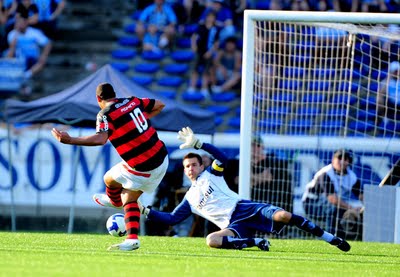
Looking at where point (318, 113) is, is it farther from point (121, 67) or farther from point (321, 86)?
point (121, 67)

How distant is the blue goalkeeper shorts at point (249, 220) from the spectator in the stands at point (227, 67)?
35.0 feet

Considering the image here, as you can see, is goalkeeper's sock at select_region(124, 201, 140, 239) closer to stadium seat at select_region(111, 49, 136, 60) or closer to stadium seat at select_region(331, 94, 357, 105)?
stadium seat at select_region(331, 94, 357, 105)

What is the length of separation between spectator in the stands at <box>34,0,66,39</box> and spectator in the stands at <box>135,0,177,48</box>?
184 cm

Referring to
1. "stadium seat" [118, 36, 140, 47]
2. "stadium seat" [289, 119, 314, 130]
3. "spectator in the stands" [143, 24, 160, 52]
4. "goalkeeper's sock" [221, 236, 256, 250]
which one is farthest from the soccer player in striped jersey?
"stadium seat" [118, 36, 140, 47]

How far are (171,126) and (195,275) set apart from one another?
764 cm

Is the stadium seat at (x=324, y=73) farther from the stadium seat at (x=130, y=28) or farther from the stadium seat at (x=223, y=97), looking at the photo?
the stadium seat at (x=130, y=28)

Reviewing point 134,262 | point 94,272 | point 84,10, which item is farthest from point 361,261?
point 84,10

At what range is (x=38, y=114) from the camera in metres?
16.8

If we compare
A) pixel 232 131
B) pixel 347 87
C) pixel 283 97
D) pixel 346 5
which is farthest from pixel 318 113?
pixel 346 5

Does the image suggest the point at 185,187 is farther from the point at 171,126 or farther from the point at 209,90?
the point at 209,90

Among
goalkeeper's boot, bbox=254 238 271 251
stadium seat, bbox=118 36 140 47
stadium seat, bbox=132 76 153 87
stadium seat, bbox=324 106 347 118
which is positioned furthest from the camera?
stadium seat, bbox=118 36 140 47

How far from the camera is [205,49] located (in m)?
23.2

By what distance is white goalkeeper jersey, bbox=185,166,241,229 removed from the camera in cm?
1250

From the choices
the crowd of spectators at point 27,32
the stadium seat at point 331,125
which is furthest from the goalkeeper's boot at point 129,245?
the crowd of spectators at point 27,32
